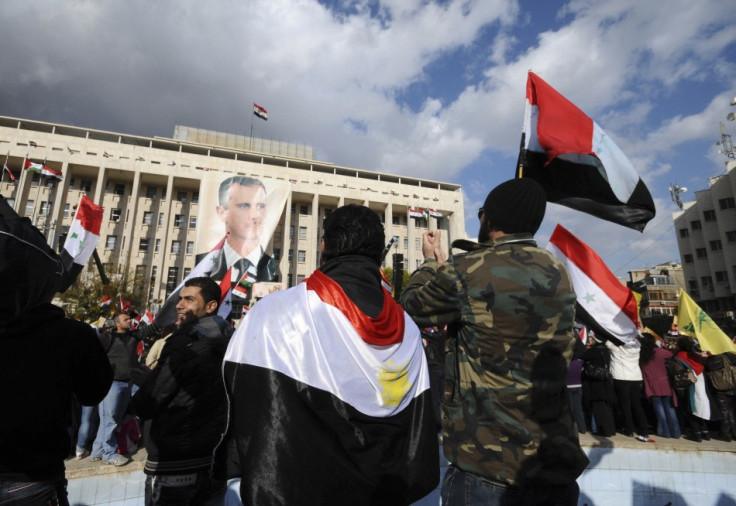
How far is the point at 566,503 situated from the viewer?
5.78 ft

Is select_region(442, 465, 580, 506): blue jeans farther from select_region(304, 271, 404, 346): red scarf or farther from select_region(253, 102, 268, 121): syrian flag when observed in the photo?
select_region(253, 102, 268, 121): syrian flag

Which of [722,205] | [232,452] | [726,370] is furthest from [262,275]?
[722,205]

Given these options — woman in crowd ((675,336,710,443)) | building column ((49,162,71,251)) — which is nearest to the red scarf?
woman in crowd ((675,336,710,443))

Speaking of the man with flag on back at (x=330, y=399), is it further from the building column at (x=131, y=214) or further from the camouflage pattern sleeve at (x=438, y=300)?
the building column at (x=131, y=214)

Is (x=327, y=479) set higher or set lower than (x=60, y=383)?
lower

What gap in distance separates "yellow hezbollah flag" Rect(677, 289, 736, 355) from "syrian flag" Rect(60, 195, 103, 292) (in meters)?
11.7

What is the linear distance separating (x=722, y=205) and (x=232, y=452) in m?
59.3

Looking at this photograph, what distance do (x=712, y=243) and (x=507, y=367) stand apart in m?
58.5

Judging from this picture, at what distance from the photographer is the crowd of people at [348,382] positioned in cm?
147

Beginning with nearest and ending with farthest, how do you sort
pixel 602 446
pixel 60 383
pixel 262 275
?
pixel 60 383
pixel 602 446
pixel 262 275

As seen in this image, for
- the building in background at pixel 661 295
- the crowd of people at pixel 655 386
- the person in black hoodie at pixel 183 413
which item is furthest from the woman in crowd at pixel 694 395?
the building in background at pixel 661 295

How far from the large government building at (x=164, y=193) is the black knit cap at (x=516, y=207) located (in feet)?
121

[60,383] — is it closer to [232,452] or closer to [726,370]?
[232,452]

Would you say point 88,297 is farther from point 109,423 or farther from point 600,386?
point 600,386
